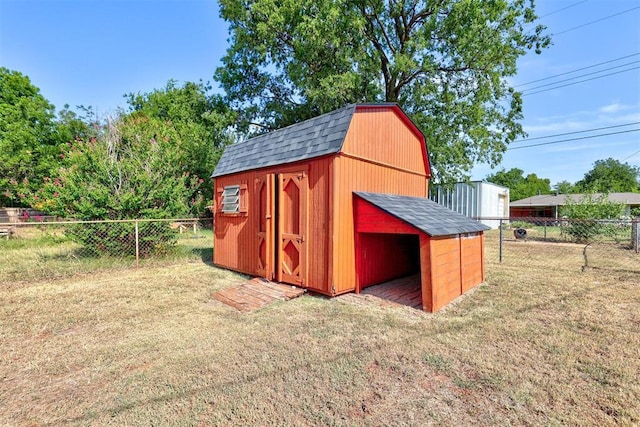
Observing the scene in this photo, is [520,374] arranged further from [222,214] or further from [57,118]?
[57,118]

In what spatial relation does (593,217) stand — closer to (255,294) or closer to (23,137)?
(255,294)

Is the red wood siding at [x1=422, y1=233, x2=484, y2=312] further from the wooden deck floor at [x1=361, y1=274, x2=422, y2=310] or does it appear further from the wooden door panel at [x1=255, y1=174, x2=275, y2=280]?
the wooden door panel at [x1=255, y1=174, x2=275, y2=280]

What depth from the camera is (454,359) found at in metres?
3.01

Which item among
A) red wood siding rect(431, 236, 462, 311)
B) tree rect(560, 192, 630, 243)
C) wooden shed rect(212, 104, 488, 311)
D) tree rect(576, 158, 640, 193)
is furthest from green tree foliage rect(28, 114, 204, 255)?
tree rect(576, 158, 640, 193)

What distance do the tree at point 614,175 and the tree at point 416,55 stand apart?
45.2 metres

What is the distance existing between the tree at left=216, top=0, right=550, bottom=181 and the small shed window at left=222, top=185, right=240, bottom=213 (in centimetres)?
760

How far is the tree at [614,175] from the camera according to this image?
45.3m

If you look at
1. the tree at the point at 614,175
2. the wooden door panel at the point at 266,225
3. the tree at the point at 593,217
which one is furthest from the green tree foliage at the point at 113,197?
the tree at the point at 614,175

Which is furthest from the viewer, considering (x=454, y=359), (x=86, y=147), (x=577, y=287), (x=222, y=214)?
(x=86, y=147)

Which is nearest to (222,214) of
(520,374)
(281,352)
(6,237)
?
(281,352)

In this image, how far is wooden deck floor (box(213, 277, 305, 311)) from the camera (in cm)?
481

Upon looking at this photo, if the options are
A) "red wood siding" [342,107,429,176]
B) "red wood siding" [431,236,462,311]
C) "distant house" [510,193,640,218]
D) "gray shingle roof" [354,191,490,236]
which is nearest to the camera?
"red wood siding" [431,236,462,311]

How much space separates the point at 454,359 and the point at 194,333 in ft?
10.2

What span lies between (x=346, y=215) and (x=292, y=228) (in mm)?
1209
